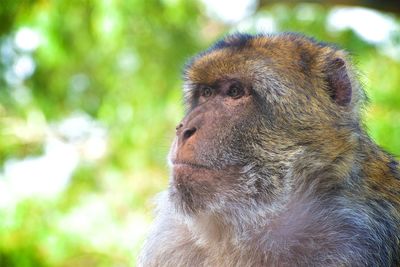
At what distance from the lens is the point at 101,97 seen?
1522 cm

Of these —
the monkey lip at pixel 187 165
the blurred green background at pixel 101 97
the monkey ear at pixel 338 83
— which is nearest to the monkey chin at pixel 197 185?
the monkey lip at pixel 187 165

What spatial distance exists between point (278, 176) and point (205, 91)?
0.72 meters

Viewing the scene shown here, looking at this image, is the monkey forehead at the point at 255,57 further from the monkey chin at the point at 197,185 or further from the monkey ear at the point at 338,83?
the monkey chin at the point at 197,185

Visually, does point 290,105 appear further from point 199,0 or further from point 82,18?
point 199,0

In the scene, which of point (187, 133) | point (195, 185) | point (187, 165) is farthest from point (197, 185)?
point (187, 133)

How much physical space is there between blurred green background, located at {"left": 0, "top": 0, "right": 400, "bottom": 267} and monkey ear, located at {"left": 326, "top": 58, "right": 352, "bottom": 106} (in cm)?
455

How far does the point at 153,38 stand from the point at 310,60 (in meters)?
8.27

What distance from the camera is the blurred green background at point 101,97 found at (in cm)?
1095

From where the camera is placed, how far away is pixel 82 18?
12.1 metres

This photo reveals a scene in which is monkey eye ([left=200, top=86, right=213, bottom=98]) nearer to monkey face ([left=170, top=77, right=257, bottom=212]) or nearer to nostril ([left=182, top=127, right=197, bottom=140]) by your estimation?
monkey face ([left=170, top=77, right=257, bottom=212])

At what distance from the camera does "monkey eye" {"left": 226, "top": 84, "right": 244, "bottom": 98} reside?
442 centimetres

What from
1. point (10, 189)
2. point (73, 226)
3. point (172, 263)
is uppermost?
point (10, 189)

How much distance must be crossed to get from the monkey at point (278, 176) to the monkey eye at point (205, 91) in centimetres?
6

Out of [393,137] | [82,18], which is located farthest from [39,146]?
[393,137]
